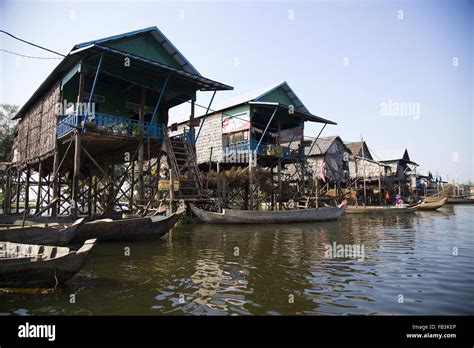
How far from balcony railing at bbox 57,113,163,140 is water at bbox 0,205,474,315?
511 centimetres

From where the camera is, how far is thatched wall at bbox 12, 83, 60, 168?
1502 cm

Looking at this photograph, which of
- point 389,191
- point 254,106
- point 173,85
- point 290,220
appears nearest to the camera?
point 173,85

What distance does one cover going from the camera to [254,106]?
792 inches

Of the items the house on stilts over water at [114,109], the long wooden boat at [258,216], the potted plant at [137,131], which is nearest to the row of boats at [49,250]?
Result: the house on stilts over water at [114,109]

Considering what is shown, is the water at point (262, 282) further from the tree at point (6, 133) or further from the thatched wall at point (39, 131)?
the tree at point (6, 133)

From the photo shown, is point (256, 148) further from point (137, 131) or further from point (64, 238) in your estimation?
point (64, 238)

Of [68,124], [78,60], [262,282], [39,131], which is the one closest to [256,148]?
[78,60]

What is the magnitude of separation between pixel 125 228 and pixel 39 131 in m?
10.2

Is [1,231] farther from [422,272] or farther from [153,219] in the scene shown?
[422,272]

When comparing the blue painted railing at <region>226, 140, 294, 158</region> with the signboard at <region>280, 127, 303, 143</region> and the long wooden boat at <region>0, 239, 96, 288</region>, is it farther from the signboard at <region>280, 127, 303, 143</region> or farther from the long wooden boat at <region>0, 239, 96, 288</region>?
the long wooden boat at <region>0, 239, 96, 288</region>

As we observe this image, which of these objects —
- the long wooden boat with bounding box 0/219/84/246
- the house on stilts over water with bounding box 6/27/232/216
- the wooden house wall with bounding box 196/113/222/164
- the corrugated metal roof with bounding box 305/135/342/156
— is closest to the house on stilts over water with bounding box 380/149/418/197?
the corrugated metal roof with bounding box 305/135/342/156

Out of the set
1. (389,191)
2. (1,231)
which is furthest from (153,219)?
(389,191)
